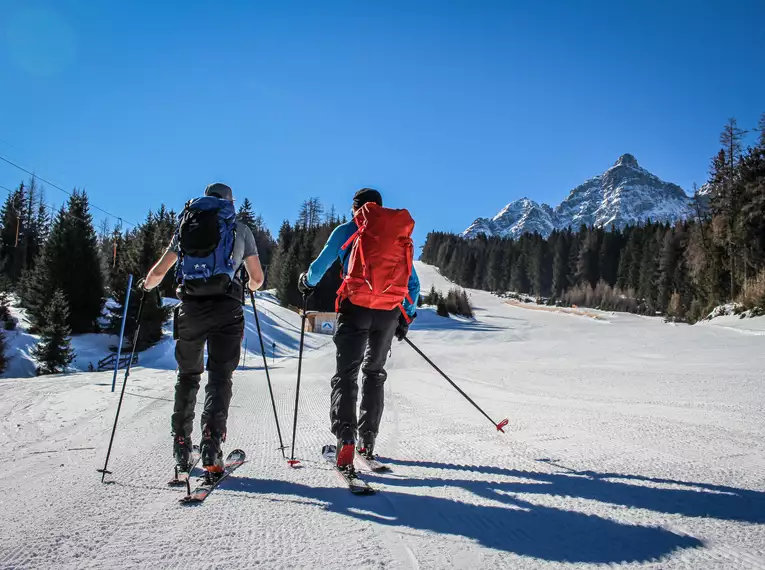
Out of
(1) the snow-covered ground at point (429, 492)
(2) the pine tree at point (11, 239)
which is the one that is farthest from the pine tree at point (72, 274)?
(2) the pine tree at point (11, 239)

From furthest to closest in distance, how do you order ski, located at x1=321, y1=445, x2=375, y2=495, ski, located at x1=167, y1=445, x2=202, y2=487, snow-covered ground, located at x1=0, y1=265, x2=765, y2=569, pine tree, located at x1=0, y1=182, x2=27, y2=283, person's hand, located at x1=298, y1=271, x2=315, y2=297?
pine tree, located at x1=0, y1=182, x2=27, y2=283 → person's hand, located at x1=298, y1=271, x2=315, y2=297 → ski, located at x1=167, y1=445, x2=202, y2=487 → ski, located at x1=321, y1=445, x2=375, y2=495 → snow-covered ground, located at x1=0, y1=265, x2=765, y2=569

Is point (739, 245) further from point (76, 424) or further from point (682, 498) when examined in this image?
point (76, 424)

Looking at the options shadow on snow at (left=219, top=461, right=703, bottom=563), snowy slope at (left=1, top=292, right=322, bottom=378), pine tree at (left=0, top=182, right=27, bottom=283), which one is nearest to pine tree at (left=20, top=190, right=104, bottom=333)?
snowy slope at (left=1, top=292, right=322, bottom=378)

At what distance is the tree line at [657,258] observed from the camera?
22.2 m

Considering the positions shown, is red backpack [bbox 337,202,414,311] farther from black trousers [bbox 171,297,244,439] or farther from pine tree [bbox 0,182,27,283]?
pine tree [bbox 0,182,27,283]

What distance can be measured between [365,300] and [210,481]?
1389 millimetres

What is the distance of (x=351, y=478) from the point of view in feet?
8.52

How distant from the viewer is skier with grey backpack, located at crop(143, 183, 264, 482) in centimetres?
267

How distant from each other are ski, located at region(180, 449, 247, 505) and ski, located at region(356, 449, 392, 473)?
2.72 feet

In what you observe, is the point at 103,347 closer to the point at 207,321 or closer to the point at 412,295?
the point at 207,321

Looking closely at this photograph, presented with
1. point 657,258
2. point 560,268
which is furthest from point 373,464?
point 560,268

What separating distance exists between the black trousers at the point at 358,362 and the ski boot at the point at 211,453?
0.71 m

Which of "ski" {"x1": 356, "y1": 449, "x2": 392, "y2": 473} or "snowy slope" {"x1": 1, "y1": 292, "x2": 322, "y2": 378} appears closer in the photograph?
"ski" {"x1": 356, "y1": 449, "x2": 392, "y2": 473}

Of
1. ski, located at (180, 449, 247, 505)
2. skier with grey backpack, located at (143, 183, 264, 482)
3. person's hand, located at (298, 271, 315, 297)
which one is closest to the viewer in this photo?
ski, located at (180, 449, 247, 505)
